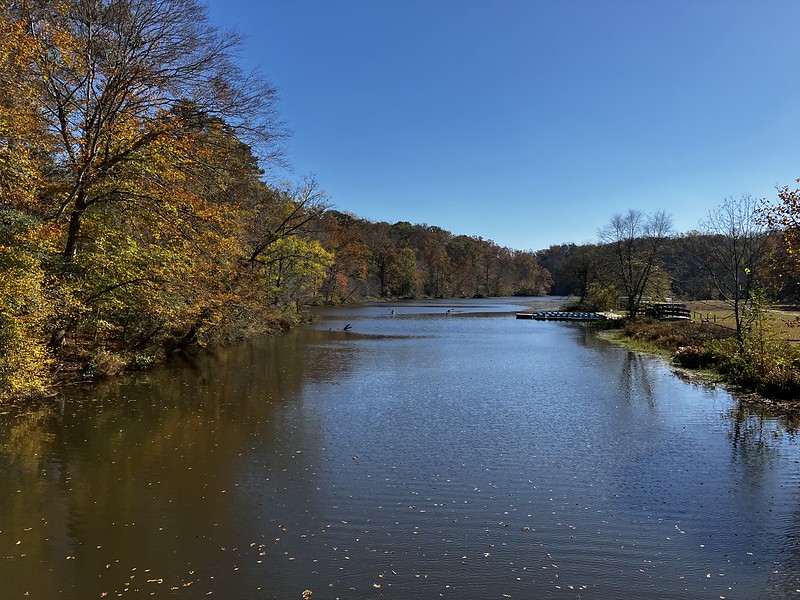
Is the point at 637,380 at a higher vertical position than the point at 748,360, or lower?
lower

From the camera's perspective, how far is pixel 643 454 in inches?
338


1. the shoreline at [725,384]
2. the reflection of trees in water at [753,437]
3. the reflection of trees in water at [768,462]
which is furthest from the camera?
the shoreline at [725,384]

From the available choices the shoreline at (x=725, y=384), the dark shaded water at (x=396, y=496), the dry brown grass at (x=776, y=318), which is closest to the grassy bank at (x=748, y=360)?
the shoreline at (x=725, y=384)

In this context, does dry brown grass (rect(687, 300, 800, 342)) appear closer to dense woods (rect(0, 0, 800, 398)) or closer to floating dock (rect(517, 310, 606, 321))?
dense woods (rect(0, 0, 800, 398))

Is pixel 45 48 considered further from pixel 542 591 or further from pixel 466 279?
pixel 466 279

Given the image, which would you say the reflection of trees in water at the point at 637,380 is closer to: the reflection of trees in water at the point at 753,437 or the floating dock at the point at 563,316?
the reflection of trees in water at the point at 753,437

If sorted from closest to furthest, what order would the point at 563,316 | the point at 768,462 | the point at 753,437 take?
1. the point at 768,462
2. the point at 753,437
3. the point at 563,316

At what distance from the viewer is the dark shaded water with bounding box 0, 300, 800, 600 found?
4.74 metres

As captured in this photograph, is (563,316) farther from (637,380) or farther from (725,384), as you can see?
(725,384)

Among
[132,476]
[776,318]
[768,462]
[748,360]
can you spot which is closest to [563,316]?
[776,318]

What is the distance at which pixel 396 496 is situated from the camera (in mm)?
6637

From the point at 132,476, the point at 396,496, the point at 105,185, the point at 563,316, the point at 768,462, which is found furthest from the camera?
the point at 563,316

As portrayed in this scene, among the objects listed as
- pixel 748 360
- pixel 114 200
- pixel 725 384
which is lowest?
pixel 725 384

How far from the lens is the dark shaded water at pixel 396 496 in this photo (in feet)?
15.5
